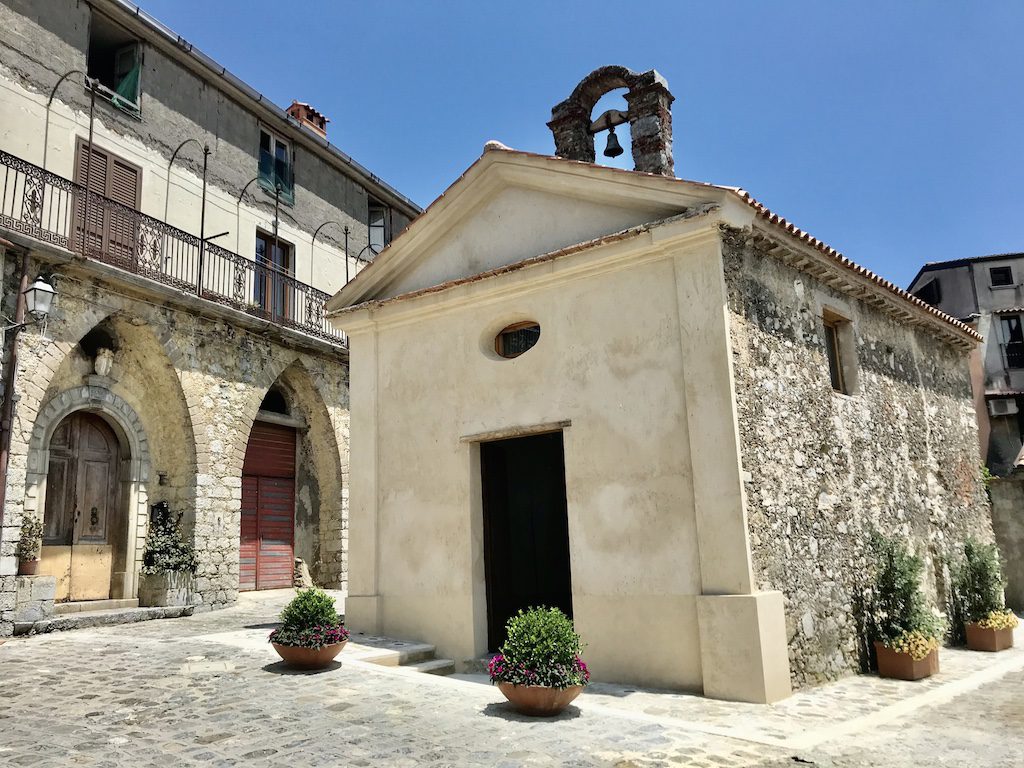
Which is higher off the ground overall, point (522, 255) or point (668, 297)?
point (522, 255)

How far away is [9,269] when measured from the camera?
11344mm

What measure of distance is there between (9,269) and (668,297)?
31.7ft

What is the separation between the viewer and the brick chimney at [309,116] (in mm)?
21105

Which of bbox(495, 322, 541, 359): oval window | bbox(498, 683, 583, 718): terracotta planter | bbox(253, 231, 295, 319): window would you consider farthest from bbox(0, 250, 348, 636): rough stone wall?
bbox(498, 683, 583, 718): terracotta planter

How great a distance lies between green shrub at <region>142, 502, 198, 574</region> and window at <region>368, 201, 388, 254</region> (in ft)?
32.8

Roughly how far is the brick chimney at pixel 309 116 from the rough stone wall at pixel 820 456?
15.7m

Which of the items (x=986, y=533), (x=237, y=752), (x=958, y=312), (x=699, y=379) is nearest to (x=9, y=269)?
(x=237, y=752)

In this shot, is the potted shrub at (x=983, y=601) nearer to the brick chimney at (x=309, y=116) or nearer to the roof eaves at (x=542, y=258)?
the roof eaves at (x=542, y=258)

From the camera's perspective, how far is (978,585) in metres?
11.0

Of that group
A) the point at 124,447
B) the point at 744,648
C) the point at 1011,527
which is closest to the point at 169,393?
the point at 124,447

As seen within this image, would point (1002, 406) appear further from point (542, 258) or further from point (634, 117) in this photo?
point (542, 258)

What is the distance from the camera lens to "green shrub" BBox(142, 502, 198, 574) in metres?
13.2

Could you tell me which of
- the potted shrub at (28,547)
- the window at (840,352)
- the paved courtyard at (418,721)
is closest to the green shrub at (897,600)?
the paved courtyard at (418,721)

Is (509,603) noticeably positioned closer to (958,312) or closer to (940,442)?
(940,442)
